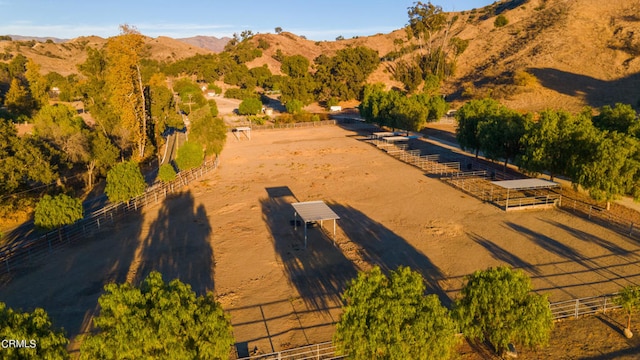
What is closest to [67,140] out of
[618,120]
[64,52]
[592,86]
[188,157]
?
[188,157]

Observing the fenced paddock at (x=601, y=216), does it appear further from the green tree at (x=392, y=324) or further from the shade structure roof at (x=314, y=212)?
the green tree at (x=392, y=324)

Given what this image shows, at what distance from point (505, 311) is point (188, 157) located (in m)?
32.5

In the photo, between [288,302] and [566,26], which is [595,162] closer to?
[288,302]

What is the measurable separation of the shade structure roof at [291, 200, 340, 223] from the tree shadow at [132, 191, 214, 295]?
Result: 18.9 ft

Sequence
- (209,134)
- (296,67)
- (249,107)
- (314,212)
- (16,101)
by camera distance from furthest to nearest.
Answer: (296,67), (249,107), (16,101), (209,134), (314,212)

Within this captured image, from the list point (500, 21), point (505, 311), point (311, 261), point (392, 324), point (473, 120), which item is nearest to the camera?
point (392, 324)

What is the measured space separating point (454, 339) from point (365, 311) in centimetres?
290

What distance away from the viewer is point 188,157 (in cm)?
3872

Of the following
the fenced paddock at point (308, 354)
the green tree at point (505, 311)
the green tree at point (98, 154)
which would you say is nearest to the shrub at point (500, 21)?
the green tree at point (98, 154)

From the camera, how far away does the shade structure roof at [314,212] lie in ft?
75.9

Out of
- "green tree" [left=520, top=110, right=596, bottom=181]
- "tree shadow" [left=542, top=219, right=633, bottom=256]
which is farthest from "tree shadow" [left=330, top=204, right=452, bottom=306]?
"green tree" [left=520, top=110, right=596, bottom=181]

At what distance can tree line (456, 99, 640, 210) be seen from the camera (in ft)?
82.2

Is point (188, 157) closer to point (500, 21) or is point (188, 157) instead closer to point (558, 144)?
point (558, 144)

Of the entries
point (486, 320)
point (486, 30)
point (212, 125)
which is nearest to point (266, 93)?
point (486, 30)
